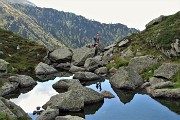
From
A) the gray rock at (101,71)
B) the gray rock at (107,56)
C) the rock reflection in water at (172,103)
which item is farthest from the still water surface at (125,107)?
the gray rock at (107,56)

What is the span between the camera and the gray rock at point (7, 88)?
1842 inches

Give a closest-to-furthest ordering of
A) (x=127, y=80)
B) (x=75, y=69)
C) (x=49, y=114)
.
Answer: (x=49, y=114) → (x=127, y=80) → (x=75, y=69)

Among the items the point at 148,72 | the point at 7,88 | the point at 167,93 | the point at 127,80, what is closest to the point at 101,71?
the point at 148,72

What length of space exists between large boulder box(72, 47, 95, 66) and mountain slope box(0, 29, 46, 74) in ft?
33.6

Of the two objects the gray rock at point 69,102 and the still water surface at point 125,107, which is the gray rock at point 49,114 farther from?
the still water surface at point 125,107

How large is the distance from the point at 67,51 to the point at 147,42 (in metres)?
21.8

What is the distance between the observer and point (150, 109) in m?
37.0

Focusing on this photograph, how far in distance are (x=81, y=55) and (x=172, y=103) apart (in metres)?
41.2

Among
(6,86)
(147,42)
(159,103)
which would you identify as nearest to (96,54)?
(147,42)

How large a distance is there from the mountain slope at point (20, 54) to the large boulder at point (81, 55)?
10.2m

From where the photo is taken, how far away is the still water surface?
113ft

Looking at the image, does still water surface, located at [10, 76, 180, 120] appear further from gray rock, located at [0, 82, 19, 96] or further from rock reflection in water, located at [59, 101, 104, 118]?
gray rock, located at [0, 82, 19, 96]

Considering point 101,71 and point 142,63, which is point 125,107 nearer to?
point 142,63

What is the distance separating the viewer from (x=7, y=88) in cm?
4834
